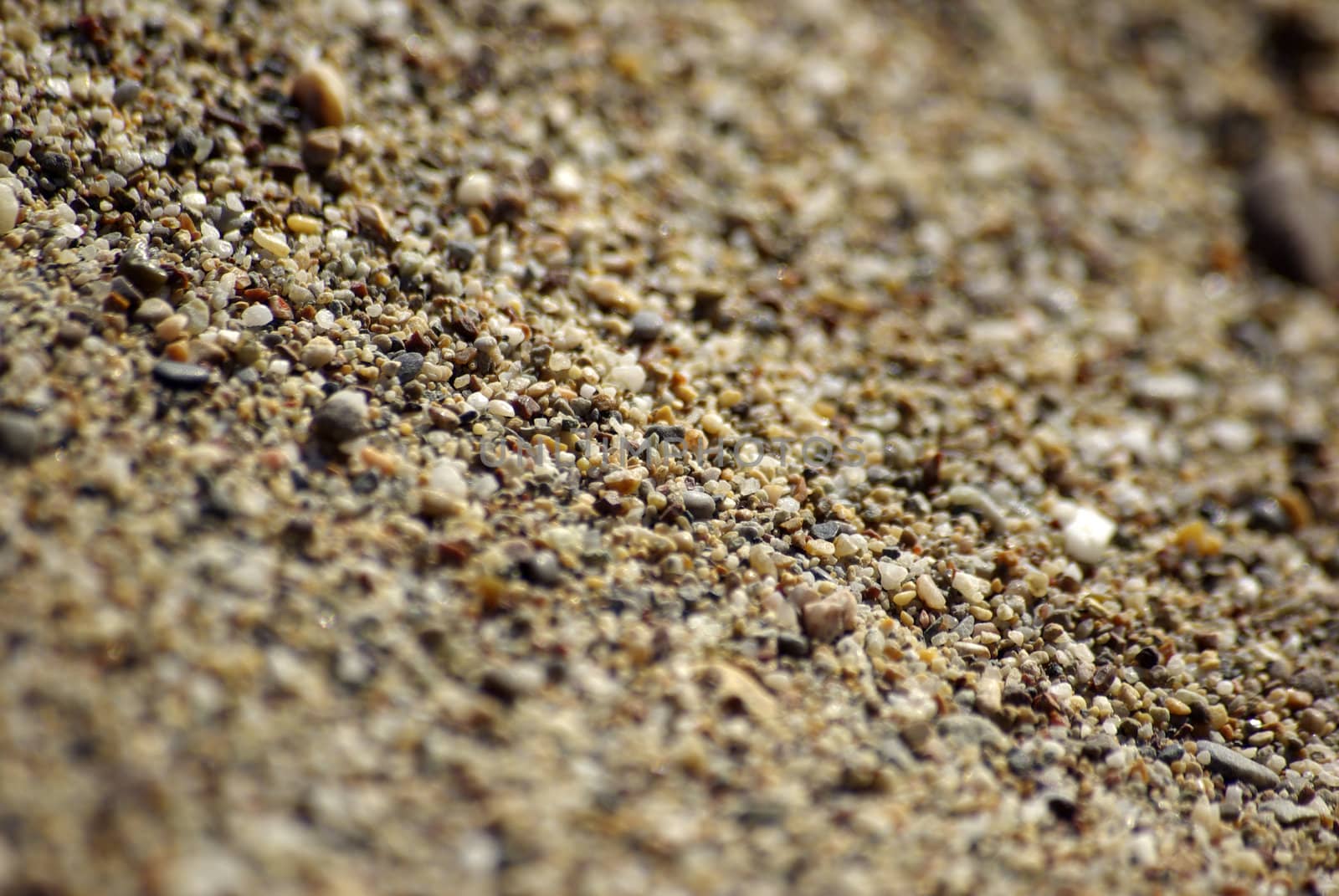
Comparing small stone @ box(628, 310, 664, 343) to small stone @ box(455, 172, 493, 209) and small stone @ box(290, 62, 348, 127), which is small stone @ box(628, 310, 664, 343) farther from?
small stone @ box(290, 62, 348, 127)

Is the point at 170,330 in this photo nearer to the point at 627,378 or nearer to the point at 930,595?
the point at 627,378

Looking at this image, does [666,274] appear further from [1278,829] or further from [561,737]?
[1278,829]

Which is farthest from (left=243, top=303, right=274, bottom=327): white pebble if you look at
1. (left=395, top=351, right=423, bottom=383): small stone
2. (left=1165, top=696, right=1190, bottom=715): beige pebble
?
(left=1165, top=696, right=1190, bottom=715): beige pebble

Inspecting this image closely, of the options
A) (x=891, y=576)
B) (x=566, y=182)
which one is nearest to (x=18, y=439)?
(x=566, y=182)

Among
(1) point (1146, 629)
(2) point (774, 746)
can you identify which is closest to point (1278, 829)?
(1) point (1146, 629)

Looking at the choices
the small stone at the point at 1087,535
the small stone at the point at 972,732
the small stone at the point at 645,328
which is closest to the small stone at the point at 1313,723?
the small stone at the point at 1087,535

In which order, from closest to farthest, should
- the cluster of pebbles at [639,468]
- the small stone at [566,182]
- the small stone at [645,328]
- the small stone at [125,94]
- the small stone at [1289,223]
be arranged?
the cluster of pebbles at [639,468] < the small stone at [125,94] < the small stone at [645,328] < the small stone at [566,182] < the small stone at [1289,223]

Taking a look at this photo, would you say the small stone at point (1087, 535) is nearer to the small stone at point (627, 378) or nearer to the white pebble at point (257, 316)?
the small stone at point (627, 378)
